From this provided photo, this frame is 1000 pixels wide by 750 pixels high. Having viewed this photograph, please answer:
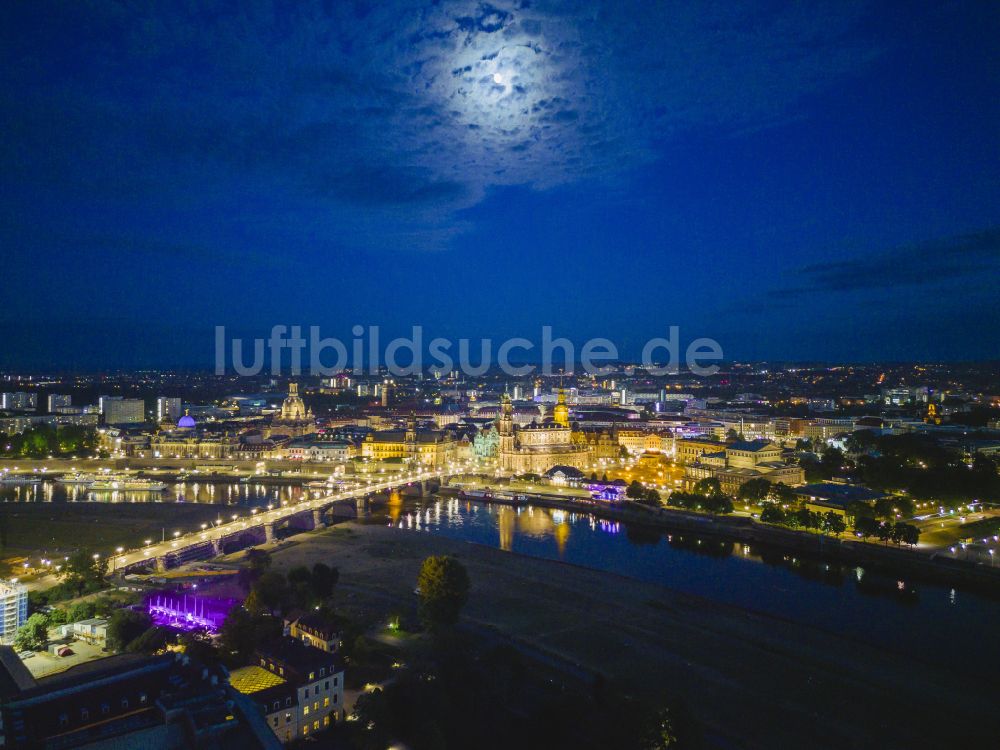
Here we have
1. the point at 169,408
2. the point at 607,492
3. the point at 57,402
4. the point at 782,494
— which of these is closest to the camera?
the point at 782,494

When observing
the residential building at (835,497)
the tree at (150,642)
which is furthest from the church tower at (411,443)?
the tree at (150,642)

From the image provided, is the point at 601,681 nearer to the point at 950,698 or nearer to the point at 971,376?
the point at 950,698

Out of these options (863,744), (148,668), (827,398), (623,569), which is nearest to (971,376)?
(827,398)

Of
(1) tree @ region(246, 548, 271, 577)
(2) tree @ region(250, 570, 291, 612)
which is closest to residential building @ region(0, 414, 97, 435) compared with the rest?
(1) tree @ region(246, 548, 271, 577)

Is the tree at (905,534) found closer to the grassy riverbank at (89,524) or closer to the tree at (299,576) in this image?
the tree at (299,576)

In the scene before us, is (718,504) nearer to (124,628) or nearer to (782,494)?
Answer: (782,494)

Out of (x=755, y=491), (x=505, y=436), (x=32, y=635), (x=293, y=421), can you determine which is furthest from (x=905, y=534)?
(x=293, y=421)
